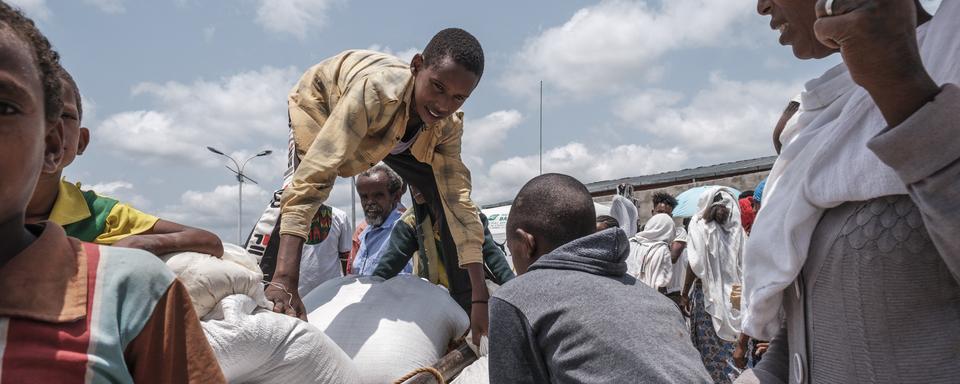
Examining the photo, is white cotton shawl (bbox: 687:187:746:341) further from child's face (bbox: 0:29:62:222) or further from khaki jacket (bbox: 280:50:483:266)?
child's face (bbox: 0:29:62:222)

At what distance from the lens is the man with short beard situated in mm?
4719

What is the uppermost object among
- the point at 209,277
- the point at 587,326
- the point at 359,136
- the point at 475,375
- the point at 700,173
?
the point at 700,173

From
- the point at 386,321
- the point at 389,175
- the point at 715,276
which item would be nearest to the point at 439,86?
the point at 386,321

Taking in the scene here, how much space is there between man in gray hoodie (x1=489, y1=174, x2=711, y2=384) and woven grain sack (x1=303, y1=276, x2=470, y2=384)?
2.34 feet

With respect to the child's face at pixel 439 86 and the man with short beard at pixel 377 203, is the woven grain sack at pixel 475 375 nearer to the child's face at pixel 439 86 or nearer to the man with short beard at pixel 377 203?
the child's face at pixel 439 86

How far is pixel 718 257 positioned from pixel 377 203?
9.71 ft

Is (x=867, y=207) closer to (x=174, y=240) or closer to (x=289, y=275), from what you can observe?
(x=174, y=240)

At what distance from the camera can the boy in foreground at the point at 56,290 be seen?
0.75 m

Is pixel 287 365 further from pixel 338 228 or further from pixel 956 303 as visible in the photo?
pixel 338 228

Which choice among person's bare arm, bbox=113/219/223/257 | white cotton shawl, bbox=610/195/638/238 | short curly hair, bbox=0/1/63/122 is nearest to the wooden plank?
person's bare arm, bbox=113/219/223/257

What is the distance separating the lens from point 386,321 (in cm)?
258

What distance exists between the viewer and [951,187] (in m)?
0.77

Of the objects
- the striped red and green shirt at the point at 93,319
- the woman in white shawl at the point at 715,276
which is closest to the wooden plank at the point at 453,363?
the striped red and green shirt at the point at 93,319

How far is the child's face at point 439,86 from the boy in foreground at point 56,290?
181 centimetres
